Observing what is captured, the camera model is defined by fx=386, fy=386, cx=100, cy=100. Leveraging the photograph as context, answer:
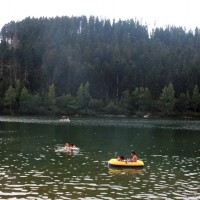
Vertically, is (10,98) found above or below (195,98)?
below

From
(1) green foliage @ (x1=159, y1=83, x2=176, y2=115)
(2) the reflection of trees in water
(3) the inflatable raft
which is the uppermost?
(1) green foliage @ (x1=159, y1=83, x2=176, y2=115)

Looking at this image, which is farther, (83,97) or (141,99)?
(141,99)

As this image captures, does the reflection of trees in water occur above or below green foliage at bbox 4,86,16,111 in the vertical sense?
below

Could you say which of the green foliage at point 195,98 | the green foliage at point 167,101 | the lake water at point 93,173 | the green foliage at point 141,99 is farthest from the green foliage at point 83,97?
the lake water at point 93,173

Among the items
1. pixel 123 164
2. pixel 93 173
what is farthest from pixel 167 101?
pixel 93 173

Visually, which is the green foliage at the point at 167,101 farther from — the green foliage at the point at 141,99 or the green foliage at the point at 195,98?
the green foliage at the point at 195,98

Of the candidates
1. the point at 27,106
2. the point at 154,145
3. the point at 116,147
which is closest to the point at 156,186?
the point at 116,147

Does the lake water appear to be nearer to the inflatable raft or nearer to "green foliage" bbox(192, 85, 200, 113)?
the inflatable raft

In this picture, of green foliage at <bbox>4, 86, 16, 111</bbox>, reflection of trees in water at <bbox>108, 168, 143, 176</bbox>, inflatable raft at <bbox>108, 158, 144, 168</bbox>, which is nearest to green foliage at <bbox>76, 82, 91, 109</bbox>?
green foliage at <bbox>4, 86, 16, 111</bbox>

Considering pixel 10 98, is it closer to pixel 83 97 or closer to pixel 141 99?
pixel 83 97

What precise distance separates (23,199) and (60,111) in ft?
468

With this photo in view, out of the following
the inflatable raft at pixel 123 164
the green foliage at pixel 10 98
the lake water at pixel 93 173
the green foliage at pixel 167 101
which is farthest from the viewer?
the green foliage at pixel 167 101

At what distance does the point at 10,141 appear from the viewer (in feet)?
210

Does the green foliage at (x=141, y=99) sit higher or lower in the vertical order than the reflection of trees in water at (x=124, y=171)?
higher
